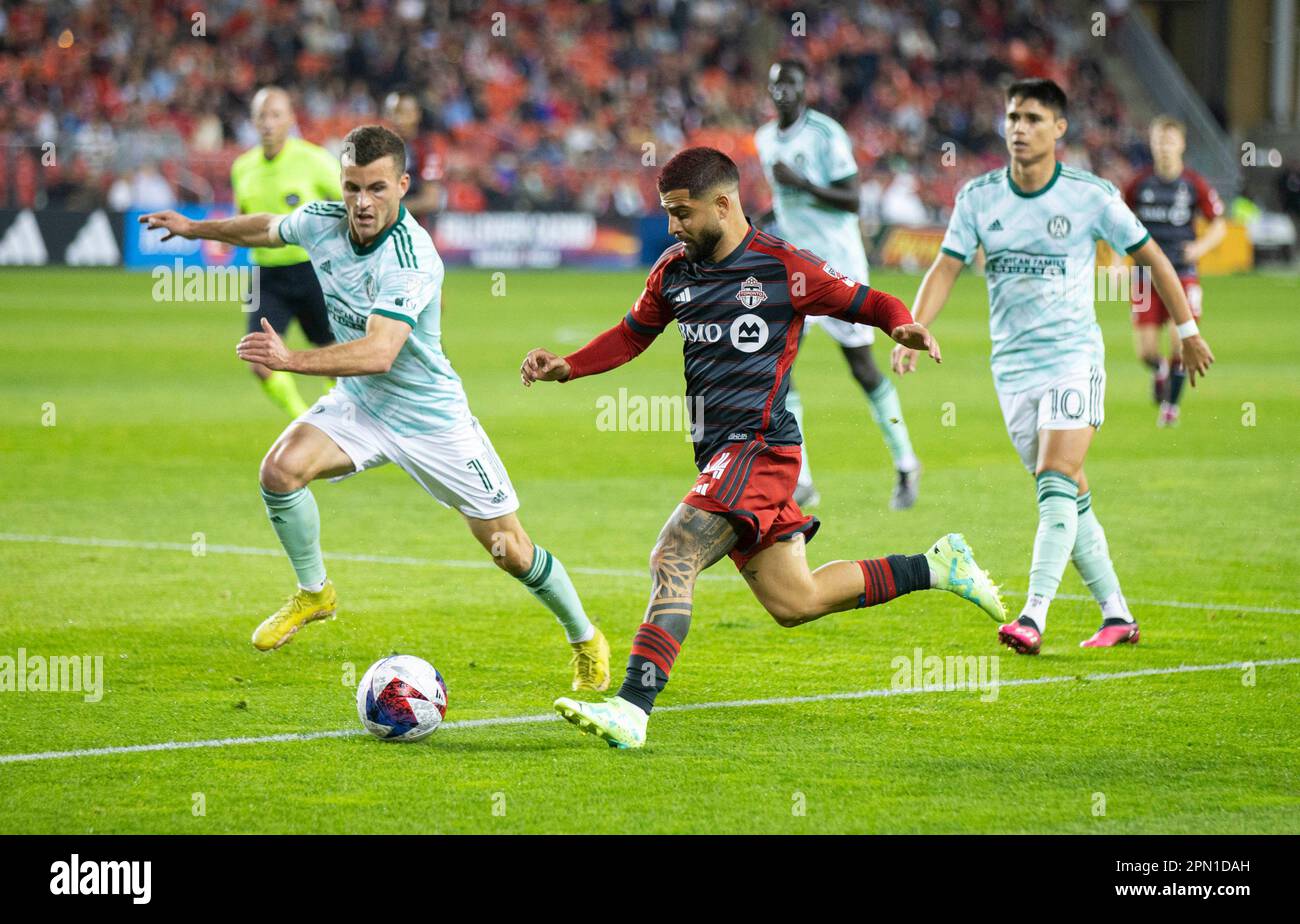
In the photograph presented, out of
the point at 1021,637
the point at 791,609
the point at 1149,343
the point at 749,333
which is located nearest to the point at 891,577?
the point at 791,609

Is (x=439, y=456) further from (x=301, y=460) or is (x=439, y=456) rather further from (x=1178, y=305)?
(x=1178, y=305)

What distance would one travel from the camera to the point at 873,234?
35062 mm

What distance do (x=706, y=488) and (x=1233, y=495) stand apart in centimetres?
694

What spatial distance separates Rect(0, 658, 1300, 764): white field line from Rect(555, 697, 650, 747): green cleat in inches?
23.7

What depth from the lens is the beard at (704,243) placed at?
5.92 metres

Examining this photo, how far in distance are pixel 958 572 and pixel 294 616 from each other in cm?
267

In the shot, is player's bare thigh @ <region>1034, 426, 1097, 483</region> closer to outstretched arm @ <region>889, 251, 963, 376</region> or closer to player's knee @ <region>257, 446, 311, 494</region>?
outstretched arm @ <region>889, 251, 963, 376</region>

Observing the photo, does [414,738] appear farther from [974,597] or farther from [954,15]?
[954,15]

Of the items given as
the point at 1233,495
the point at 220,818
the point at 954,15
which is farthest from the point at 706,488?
the point at 954,15

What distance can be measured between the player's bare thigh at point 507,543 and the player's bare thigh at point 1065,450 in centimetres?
220

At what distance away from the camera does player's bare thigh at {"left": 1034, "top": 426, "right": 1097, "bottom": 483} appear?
7336 millimetres

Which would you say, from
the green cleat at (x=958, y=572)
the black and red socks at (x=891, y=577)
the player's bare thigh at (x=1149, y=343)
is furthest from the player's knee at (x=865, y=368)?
the player's bare thigh at (x=1149, y=343)

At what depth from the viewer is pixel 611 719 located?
559 centimetres

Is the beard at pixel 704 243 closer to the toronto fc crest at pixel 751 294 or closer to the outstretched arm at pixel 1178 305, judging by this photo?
the toronto fc crest at pixel 751 294
